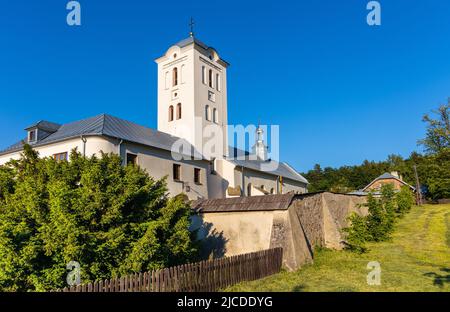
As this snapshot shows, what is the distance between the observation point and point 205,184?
28.2 metres

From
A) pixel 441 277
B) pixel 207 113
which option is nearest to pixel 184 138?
pixel 207 113

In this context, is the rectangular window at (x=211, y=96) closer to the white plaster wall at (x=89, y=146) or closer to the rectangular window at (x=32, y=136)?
the white plaster wall at (x=89, y=146)

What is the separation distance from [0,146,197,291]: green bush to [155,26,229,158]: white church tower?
19.3 metres

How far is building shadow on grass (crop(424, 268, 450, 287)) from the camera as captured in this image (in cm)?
1062

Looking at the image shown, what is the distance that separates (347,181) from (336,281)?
7788 cm

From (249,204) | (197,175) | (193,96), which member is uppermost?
(193,96)

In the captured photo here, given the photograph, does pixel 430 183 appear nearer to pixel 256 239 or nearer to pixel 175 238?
pixel 256 239

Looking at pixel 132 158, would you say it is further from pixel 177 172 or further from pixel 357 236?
pixel 357 236

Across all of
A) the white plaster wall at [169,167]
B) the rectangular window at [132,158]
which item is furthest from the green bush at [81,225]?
the rectangular window at [132,158]

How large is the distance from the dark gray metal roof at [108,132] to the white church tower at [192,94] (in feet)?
15.3

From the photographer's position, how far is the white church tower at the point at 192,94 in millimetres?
31922

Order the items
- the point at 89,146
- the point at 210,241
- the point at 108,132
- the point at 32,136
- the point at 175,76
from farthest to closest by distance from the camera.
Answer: the point at 175,76 → the point at 32,136 → the point at 108,132 → the point at 89,146 → the point at 210,241

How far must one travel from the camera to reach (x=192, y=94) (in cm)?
3195

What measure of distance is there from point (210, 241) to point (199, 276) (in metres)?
7.48
